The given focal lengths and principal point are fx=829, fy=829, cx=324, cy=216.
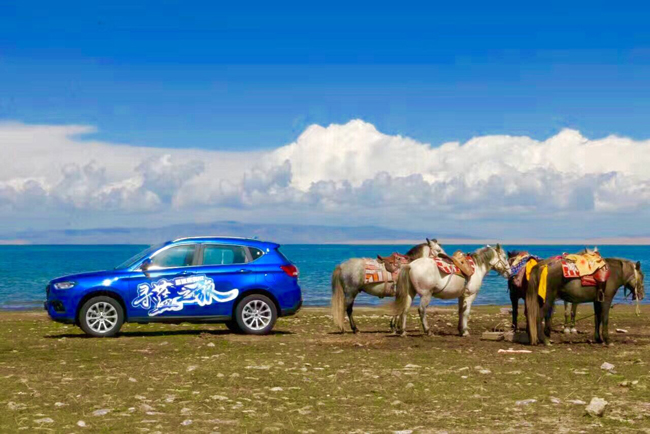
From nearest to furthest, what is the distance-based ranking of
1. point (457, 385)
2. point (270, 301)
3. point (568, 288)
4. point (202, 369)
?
point (457, 385), point (202, 369), point (568, 288), point (270, 301)

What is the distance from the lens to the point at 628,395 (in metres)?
11.1

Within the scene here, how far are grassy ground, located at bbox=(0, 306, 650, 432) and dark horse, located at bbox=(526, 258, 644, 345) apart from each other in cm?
55

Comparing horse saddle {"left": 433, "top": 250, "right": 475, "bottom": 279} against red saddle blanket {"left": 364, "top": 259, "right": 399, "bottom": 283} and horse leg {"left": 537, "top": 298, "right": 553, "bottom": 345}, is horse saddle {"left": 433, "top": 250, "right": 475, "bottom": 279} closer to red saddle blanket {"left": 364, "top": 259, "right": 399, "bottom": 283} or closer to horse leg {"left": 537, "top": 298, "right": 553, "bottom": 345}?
red saddle blanket {"left": 364, "top": 259, "right": 399, "bottom": 283}

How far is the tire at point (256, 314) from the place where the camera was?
62.5 feet

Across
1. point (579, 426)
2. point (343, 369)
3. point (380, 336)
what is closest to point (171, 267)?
point (380, 336)

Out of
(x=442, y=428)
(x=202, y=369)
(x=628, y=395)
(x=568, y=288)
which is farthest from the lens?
(x=568, y=288)

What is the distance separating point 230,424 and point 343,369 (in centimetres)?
444

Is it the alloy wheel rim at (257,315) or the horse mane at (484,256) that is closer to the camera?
the alloy wheel rim at (257,315)

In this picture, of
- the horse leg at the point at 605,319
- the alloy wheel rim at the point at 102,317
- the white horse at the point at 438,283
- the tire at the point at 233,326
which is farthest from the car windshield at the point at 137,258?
the horse leg at the point at 605,319

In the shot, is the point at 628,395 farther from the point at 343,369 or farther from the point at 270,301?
the point at 270,301

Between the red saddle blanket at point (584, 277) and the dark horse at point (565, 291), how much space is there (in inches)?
3.4

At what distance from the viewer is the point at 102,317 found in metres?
18.7

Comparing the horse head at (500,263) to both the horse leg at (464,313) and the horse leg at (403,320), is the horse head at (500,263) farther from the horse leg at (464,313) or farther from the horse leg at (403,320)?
the horse leg at (403,320)

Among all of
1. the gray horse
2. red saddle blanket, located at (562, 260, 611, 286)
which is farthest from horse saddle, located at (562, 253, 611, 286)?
the gray horse
